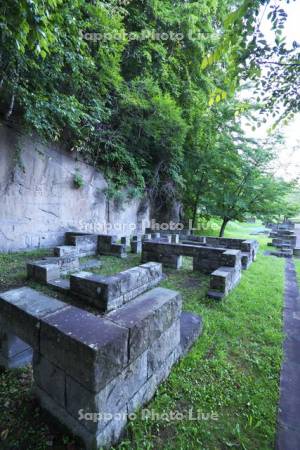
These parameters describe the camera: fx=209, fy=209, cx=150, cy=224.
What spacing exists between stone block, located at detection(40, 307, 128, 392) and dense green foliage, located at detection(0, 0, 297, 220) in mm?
2019

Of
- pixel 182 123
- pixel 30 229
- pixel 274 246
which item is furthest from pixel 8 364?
pixel 274 246

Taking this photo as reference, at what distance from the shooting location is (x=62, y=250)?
522cm

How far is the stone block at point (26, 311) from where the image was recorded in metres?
1.42

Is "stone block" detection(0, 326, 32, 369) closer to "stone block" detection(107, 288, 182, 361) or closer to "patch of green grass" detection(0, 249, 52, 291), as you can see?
"stone block" detection(107, 288, 182, 361)

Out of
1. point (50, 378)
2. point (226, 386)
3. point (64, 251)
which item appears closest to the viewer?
point (50, 378)

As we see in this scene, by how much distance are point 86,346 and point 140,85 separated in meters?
8.48

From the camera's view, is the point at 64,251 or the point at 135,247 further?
the point at 135,247

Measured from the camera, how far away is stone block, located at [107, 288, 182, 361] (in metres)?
1.38

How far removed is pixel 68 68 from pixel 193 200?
831cm

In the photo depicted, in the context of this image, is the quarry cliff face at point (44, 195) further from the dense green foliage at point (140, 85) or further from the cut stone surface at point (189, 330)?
the cut stone surface at point (189, 330)

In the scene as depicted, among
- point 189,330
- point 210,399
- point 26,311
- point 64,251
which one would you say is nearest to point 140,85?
point 64,251

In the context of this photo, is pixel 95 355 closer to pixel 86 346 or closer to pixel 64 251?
pixel 86 346

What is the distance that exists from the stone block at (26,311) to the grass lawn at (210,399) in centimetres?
50

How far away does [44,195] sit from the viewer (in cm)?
657
